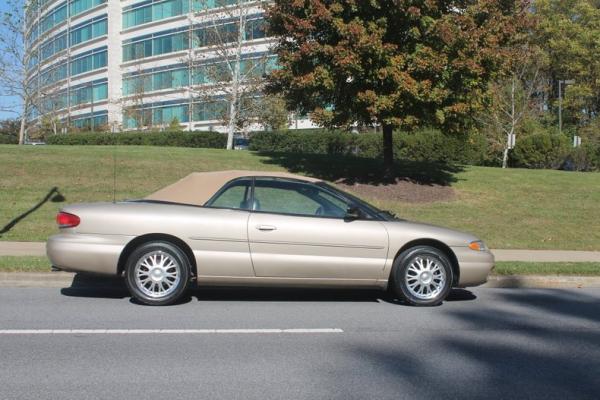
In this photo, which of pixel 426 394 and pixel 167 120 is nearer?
pixel 426 394

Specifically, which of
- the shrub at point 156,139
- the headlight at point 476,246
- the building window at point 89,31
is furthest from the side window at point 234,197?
the building window at point 89,31

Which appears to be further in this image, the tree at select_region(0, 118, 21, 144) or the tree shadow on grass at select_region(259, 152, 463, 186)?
the tree at select_region(0, 118, 21, 144)

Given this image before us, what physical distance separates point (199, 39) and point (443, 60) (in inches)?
771

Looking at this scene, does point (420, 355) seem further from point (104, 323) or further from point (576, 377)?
point (104, 323)

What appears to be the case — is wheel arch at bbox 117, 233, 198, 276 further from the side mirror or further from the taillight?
the side mirror

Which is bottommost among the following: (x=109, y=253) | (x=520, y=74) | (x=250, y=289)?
(x=250, y=289)

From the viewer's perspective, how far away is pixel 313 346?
19.7ft

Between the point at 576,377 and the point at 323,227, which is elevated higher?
the point at 323,227

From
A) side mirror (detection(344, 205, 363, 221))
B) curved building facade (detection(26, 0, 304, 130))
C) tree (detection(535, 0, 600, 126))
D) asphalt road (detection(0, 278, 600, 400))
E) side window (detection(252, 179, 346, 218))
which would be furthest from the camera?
tree (detection(535, 0, 600, 126))

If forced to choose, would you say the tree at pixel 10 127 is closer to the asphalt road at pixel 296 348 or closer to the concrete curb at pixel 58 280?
the concrete curb at pixel 58 280

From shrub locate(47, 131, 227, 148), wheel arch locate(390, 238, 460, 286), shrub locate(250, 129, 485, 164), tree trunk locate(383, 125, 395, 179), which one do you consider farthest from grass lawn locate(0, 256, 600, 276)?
shrub locate(47, 131, 227, 148)

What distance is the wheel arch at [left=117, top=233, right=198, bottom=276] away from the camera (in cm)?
748

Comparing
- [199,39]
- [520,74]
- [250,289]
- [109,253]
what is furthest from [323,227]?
[520,74]

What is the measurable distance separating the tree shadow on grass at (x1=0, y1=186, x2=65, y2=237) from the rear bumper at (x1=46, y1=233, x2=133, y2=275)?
19.1 feet
